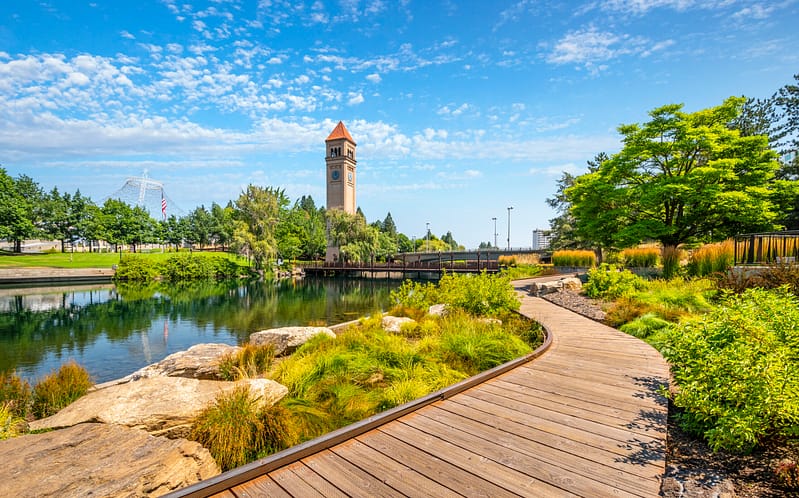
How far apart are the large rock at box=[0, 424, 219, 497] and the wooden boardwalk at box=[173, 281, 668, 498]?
0.74 meters

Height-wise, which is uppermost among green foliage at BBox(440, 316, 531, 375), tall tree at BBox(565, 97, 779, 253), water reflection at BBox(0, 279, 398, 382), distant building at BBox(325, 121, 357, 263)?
distant building at BBox(325, 121, 357, 263)

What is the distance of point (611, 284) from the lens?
36.2 ft

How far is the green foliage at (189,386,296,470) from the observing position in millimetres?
3531

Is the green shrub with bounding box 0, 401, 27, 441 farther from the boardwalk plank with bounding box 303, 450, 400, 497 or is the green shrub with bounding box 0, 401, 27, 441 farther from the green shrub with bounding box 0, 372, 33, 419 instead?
the boardwalk plank with bounding box 303, 450, 400, 497

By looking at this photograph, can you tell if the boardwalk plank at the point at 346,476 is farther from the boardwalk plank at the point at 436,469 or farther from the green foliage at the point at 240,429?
the green foliage at the point at 240,429

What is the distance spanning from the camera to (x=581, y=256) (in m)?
22.9

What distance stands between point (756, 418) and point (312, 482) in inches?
123

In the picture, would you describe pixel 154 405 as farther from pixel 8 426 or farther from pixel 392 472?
pixel 392 472

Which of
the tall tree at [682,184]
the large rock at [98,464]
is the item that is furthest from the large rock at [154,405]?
the tall tree at [682,184]

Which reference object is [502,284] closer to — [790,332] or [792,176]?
[790,332]

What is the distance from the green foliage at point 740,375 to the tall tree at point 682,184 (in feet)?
43.5

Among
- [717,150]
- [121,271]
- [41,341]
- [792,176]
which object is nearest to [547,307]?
[717,150]

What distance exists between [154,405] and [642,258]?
774 inches

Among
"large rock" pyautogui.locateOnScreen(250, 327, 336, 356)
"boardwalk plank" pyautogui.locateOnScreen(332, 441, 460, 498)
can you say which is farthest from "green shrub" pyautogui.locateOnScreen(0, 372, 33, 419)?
"boardwalk plank" pyautogui.locateOnScreen(332, 441, 460, 498)
